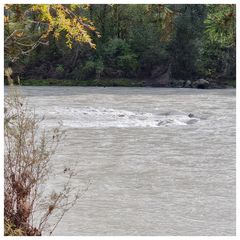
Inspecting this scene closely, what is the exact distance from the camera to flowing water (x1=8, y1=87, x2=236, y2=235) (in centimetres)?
937

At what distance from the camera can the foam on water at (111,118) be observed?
21.6m

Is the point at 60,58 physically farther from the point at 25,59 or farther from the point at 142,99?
the point at 142,99

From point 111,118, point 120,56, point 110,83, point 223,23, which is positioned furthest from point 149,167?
point 120,56

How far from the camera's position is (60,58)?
5203 cm

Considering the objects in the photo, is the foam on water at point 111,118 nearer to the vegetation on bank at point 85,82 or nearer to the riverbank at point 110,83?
the riverbank at point 110,83

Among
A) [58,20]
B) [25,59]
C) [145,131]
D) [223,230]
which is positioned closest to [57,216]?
[223,230]

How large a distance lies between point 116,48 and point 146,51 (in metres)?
2.41

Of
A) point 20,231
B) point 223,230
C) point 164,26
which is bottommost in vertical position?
point 223,230

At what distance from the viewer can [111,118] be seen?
2309 cm

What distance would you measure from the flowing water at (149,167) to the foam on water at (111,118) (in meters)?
0.03

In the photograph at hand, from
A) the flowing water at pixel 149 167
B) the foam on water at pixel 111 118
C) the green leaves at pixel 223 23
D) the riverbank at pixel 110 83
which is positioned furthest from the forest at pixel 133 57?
the green leaves at pixel 223 23

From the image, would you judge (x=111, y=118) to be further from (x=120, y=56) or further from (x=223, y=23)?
(x=120, y=56)

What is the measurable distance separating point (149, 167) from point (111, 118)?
952 cm

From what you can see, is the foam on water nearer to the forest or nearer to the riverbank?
the riverbank
